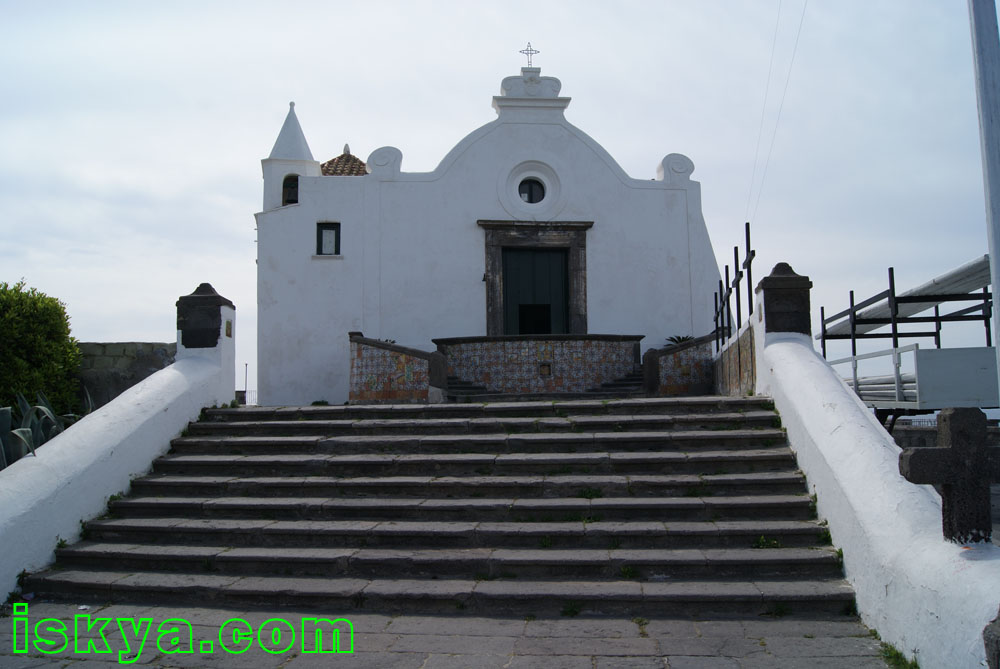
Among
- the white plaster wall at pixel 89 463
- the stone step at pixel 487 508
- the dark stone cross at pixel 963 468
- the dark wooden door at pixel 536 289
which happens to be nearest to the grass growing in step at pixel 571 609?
the stone step at pixel 487 508

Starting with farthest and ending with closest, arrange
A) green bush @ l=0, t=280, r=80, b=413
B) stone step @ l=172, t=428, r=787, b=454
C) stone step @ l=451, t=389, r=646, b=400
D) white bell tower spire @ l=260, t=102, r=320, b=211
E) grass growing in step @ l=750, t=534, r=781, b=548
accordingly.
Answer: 1. white bell tower spire @ l=260, t=102, r=320, b=211
2. stone step @ l=451, t=389, r=646, b=400
3. green bush @ l=0, t=280, r=80, b=413
4. stone step @ l=172, t=428, r=787, b=454
5. grass growing in step @ l=750, t=534, r=781, b=548

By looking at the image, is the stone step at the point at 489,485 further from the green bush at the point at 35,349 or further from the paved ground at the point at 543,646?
the green bush at the point at 35,349

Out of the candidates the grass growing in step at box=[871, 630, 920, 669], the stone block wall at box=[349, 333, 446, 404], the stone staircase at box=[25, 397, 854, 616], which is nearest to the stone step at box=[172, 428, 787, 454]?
the stone staircase at box=[25, 397, 854, 616]

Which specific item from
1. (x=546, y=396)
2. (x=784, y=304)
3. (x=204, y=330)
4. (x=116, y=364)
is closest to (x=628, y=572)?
(x=784, y=304)

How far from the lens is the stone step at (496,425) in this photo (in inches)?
287

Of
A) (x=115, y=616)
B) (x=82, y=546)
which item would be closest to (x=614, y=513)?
(x=115, y=616)

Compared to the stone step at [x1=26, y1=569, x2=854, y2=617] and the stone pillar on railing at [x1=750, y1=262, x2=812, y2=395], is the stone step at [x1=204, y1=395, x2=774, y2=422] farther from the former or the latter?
the stone step at [x1=26, y1=569, x2=854, y2=617]

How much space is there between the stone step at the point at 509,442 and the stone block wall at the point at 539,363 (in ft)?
18.5

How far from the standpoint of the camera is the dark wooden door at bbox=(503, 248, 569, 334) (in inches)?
631

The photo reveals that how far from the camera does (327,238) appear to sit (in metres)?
16.1

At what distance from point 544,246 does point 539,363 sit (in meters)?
3.61

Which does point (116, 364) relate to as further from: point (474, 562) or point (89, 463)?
point (474, 562)

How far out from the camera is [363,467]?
7047mm

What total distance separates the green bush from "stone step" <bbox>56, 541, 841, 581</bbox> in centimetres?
471
